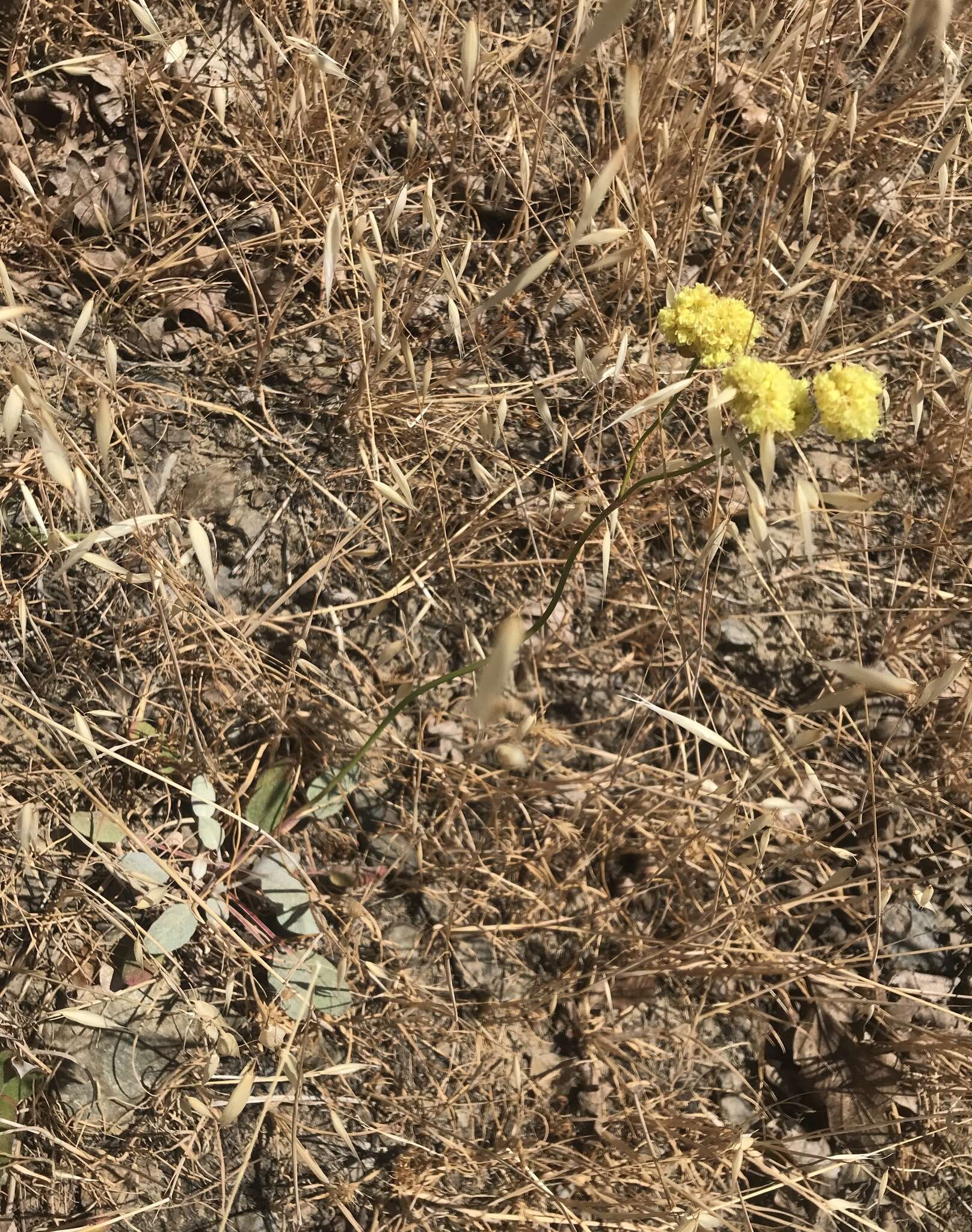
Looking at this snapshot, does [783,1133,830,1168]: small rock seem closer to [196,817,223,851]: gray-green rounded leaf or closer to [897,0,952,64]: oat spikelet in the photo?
[196,817,223,851]: gray-green rounded leaf

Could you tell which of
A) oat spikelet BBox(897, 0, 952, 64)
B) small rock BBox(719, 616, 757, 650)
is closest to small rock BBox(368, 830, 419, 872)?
small rock BBox(719, 616, 757, 650)

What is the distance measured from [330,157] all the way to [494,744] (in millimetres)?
954

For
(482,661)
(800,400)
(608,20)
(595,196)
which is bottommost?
(482,661)

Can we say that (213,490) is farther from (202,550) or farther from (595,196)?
(595,196)

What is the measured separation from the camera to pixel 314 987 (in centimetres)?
116

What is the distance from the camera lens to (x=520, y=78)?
1.67 metres

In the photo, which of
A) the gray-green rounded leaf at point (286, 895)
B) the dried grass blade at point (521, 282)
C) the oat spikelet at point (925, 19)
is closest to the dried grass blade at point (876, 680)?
the dried grass blade at point (521, 282)

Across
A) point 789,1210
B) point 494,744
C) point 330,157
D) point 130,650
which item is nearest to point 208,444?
point 130,650

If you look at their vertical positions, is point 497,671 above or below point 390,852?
above

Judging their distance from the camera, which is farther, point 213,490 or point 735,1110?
point 213,490

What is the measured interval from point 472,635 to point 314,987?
0.50 m

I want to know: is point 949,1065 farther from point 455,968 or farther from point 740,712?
point 455,968

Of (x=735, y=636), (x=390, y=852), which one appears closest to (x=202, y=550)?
(x=390, y=852)

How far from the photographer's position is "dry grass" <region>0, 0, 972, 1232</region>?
1165mm
